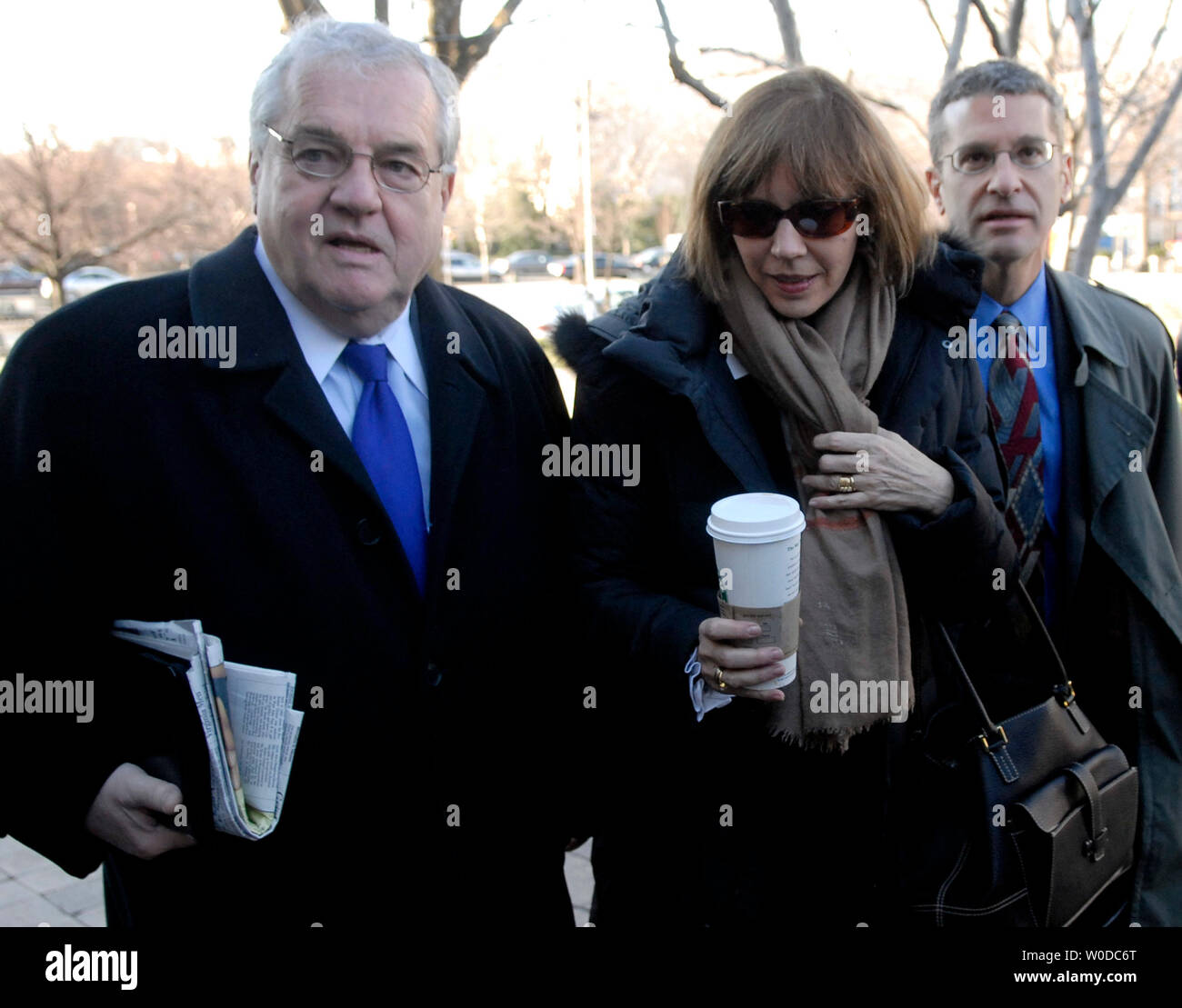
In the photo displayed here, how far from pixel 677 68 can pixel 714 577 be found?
3.05m

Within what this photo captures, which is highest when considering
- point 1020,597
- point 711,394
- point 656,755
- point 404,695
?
point 711,394

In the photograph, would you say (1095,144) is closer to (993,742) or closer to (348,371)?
(993,742)

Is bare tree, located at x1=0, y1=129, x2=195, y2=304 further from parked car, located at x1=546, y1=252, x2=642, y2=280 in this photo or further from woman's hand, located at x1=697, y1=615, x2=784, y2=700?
parked car, located at x1=546, y1=252, x2=642, y2=280

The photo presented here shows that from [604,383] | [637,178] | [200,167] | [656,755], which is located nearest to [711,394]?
[604,383]

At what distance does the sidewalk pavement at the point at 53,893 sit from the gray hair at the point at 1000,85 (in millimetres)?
2703

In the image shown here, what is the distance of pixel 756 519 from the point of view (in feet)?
5.86

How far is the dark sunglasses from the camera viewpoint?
2.08m

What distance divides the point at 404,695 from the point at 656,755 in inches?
23.3

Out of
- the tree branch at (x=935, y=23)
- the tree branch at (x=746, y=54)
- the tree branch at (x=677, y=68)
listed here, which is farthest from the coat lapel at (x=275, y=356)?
the tree branch at (x=935, y=23)

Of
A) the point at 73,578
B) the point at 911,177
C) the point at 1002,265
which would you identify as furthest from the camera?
the point at 1002,265

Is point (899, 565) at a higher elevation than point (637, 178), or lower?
lower

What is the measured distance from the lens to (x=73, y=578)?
6.34 feet

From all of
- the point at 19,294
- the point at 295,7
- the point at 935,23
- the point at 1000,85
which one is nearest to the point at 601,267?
the point at 19,294
